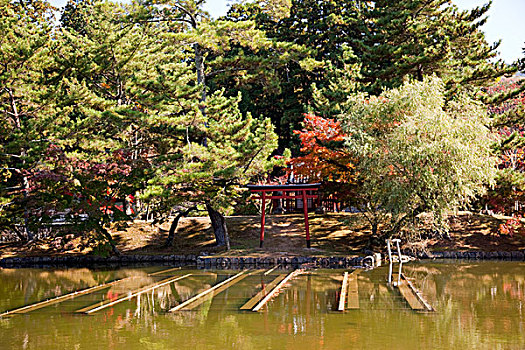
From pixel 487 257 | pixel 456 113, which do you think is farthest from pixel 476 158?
pixel 487 257

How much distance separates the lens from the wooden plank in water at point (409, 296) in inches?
408

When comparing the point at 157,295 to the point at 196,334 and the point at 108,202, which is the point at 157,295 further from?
the point at 108,202

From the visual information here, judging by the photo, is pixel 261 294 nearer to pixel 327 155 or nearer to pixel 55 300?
pixel 55 300

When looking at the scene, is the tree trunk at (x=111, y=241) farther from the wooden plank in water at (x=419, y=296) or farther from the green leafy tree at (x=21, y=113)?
the wooden plank in water at (x=419, y=296)

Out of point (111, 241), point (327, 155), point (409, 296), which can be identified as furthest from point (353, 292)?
point (111, 241)

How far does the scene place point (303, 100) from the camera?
31.7 metres

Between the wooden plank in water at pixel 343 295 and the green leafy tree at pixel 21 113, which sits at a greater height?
the green leafy tree at pixel 21 113

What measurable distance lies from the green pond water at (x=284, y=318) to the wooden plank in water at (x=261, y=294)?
189mm

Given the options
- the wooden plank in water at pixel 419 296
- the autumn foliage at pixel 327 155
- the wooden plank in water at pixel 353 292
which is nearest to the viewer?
the wooden plank in water at pixel 419 296

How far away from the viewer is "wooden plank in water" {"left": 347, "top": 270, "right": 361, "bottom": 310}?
10641 mm

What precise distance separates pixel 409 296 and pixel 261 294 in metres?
3.26

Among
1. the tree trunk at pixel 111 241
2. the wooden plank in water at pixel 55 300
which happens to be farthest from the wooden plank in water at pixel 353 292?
the tree trunk at pixel 111 241

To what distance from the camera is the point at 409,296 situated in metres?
11.6

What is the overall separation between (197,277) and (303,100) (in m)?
17.9
